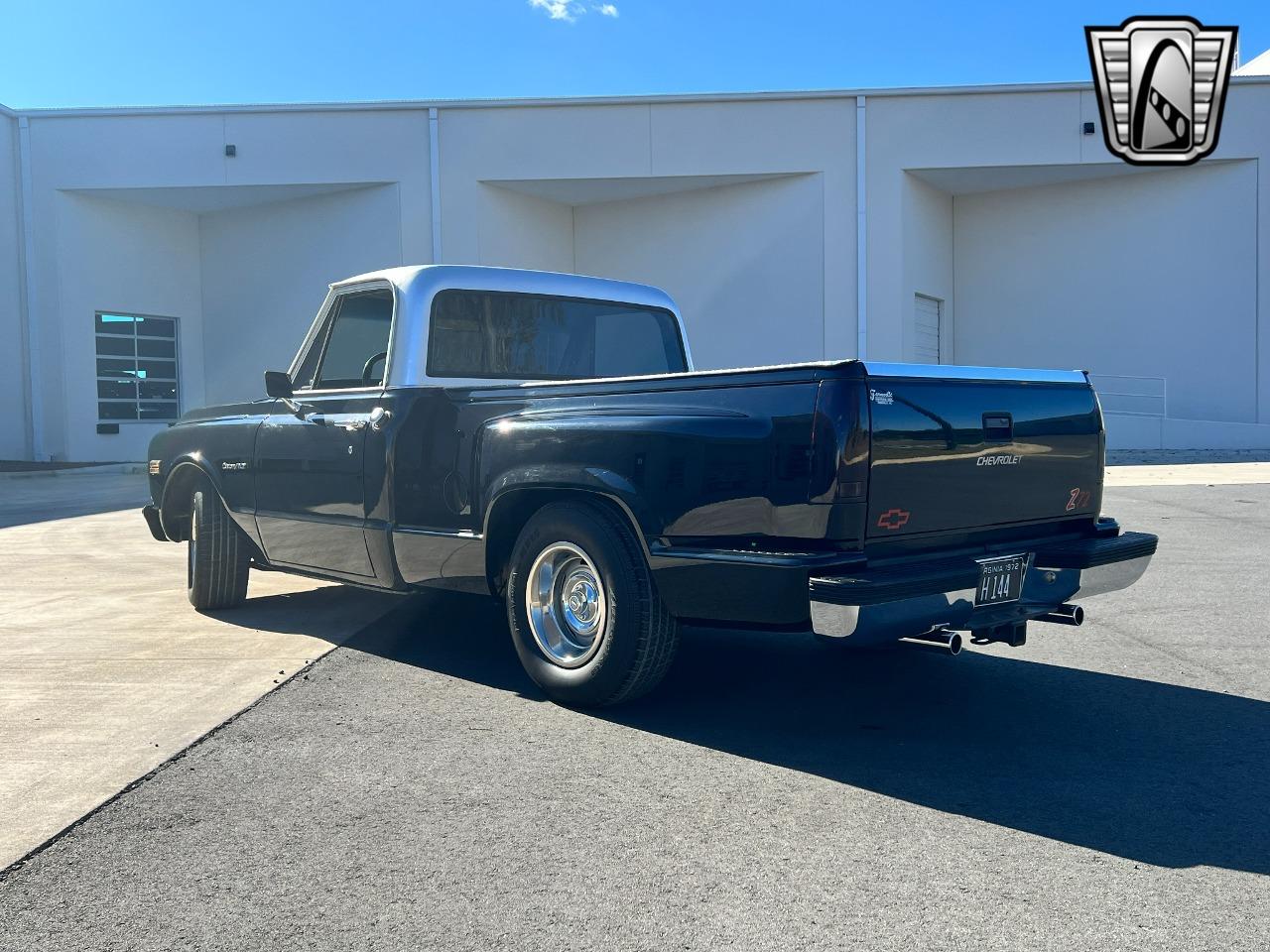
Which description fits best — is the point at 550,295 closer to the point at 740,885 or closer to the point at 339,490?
the point at 339,490

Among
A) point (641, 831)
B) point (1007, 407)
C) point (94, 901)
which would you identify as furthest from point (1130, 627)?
point (94, 901)

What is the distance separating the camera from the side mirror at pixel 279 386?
20.5ft

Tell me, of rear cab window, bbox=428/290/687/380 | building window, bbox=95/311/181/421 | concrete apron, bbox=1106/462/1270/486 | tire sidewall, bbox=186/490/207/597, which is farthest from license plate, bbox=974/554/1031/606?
building window, bbox=95/311/181/421

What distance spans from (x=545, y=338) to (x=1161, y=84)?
20.5 meters

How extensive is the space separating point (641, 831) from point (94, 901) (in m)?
1.52

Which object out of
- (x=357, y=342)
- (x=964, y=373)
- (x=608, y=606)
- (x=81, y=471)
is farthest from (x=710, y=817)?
(x=81, y=471)

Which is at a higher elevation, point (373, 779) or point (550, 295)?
point (550, 295)

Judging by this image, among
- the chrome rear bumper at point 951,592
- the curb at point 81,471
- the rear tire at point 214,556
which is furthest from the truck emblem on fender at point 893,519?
the curb at point 81,471

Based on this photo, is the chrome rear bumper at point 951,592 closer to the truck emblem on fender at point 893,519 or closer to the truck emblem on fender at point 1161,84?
the truck emblem on fender at point 893,519

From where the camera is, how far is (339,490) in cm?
594

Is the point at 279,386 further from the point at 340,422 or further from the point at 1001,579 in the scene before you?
the point at 1001,579

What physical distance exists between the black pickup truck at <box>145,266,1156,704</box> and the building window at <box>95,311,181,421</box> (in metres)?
18.8

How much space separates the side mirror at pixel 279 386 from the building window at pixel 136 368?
756 inches

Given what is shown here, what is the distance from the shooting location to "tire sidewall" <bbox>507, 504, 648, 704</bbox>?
464 centimetres
